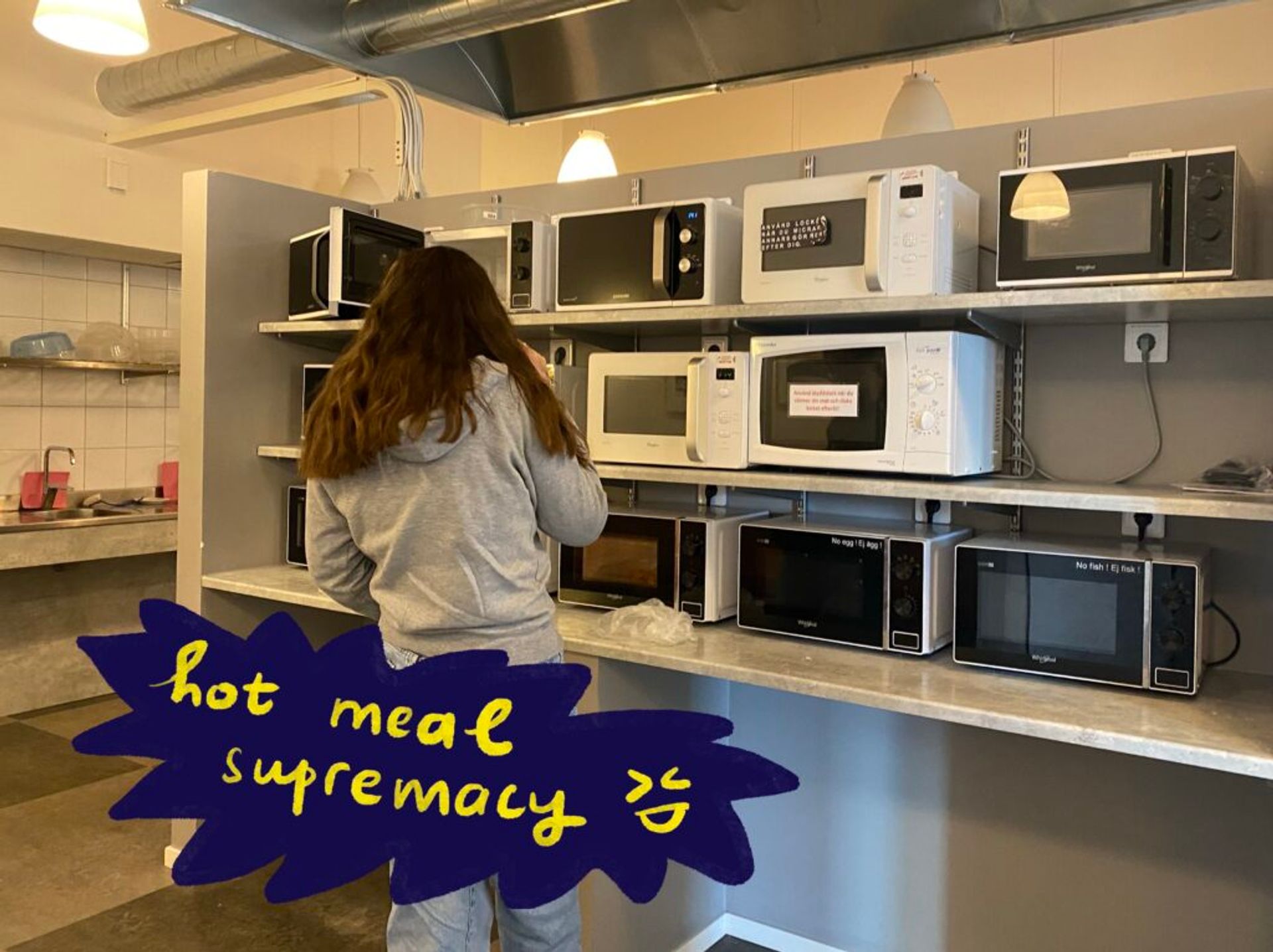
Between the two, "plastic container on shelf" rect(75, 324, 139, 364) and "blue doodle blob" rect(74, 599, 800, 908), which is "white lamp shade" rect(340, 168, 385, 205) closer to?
"plastic container on shelf" rect(75, 324, 139, 364)

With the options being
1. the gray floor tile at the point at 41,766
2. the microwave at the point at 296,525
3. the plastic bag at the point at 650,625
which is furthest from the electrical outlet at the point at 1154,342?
the gray floor tile at the point at 41,766

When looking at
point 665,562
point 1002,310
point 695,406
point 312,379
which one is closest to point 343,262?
point 312,379

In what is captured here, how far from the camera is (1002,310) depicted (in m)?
2.04

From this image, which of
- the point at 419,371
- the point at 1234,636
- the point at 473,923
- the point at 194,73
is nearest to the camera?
the point at 419,371

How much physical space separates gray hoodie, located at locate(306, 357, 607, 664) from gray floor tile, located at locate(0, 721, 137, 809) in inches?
97.4

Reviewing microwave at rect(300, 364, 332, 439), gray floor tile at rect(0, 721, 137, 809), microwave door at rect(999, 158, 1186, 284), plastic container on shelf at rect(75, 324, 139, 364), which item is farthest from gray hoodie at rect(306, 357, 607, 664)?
plastic container on shelf at rect(75, 324, 139, 364)

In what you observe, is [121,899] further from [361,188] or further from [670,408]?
[361,188]

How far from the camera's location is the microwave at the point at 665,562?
7.82ft

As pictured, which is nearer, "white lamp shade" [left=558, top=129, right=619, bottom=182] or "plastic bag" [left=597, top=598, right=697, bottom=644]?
"plastic bag" [left=597, top=598, right=697, bottom=644]

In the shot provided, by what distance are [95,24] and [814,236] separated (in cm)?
216

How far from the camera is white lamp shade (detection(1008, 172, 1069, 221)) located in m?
1.95

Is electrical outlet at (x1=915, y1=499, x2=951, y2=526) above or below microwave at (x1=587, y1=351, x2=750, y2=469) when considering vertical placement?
below

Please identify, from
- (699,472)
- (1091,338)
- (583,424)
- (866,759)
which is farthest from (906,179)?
(866,759)

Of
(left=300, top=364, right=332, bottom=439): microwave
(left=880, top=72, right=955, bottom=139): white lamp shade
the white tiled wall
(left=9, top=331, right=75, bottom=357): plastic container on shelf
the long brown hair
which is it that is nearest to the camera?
the long brown hair
